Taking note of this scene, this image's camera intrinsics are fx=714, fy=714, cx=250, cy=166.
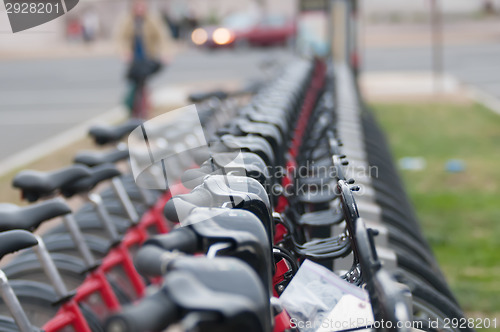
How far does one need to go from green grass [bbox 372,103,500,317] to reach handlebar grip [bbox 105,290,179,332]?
321 centimetres

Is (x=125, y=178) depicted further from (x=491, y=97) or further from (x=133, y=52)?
(x=491, y=97)

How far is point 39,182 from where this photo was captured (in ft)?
9.71

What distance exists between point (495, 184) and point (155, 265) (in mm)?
5976

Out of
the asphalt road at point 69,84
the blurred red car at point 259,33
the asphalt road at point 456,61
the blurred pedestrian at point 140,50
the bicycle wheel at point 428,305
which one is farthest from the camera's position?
the blurred red car at point 259,33

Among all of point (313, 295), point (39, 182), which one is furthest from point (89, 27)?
point (313, 295)

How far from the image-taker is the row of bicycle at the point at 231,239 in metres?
1.18

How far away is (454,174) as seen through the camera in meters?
7.12

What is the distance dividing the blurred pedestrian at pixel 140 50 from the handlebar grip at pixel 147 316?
7.87 meters

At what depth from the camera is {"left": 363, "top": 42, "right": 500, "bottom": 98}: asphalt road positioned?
604 inches

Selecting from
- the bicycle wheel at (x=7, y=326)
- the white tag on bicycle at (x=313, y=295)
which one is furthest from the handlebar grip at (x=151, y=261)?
the bicycle wheel at (x=7, y=326)

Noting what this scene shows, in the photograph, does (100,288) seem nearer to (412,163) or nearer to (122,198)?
(122,198)

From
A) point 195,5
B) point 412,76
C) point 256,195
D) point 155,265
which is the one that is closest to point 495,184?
point 256,195

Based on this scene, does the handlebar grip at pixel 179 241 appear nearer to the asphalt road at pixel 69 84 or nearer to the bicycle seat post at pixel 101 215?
the bicycle seat post at pixel 101 215

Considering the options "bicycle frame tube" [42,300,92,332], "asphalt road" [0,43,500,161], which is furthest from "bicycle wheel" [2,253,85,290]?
"asphalt road" [0,43,500,161]
